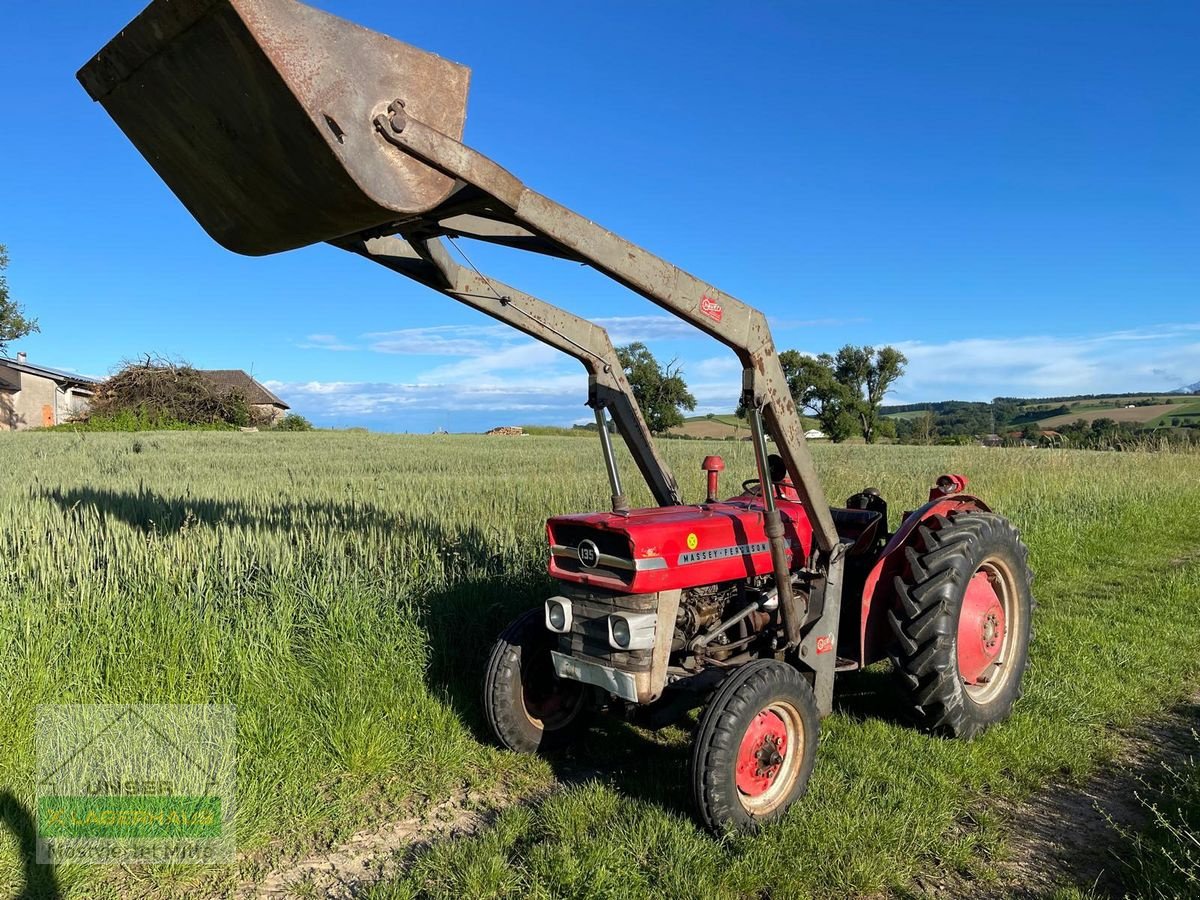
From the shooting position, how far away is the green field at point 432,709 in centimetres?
309

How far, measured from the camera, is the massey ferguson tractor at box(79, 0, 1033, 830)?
2.45 meters

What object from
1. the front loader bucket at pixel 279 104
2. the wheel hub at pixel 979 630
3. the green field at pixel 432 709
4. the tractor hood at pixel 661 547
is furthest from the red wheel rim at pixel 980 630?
the front loader bucket at pixel 279 104

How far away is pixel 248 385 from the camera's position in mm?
54688

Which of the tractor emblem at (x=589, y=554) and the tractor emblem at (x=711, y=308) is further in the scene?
the tractor emblem at (x=589, y=554)

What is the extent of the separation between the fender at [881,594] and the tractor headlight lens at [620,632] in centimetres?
146

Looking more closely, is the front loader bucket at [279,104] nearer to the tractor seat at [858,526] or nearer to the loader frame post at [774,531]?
the loader frame post at [774,531]

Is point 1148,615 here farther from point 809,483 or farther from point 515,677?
point 515,677

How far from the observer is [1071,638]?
5.93 metres

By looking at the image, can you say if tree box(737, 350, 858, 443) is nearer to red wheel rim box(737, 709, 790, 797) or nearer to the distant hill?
the distant hill

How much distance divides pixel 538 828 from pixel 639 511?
1534 mm

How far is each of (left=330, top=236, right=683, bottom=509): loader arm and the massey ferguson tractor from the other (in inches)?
0.5

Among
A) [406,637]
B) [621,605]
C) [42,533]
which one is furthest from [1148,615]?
[42,533]

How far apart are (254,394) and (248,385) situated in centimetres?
392

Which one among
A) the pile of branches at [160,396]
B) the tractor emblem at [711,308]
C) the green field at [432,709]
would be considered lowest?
the green field at [432,709]
